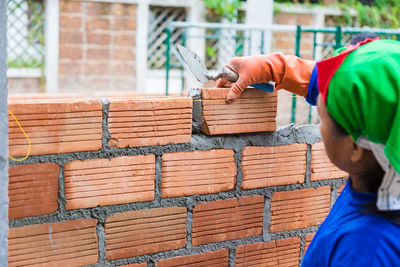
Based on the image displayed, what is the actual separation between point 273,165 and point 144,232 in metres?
0.54

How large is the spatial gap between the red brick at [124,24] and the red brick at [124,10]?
0.28 feet

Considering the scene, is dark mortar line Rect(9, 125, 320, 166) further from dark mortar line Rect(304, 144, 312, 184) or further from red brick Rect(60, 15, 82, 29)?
red brick Rect(60, 15, 82, 29)

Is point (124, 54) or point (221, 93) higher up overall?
point (124, 54)

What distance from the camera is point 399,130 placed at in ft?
3.22

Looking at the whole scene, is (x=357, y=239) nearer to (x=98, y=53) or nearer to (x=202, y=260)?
(x=202, y=260)

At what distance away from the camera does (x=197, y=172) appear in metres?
1.69

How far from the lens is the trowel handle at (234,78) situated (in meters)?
1.73

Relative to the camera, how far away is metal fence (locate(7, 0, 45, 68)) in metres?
8.12

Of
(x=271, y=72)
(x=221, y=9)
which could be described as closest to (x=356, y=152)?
(x=271, y=72)

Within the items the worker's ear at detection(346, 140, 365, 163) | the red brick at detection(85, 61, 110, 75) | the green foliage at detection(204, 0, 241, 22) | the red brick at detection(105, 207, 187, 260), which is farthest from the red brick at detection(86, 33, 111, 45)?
the worker's ear at detection(346, 140, 365, 163)

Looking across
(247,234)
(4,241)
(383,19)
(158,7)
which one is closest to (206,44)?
(158,7)

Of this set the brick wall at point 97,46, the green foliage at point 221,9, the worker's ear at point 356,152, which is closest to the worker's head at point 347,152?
the worker's ear at point 356,152

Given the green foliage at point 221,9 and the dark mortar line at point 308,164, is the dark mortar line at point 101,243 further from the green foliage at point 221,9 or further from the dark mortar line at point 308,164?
the green foliage at point 221,9

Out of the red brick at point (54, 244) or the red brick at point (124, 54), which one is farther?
the red brick at point (124, 54)
